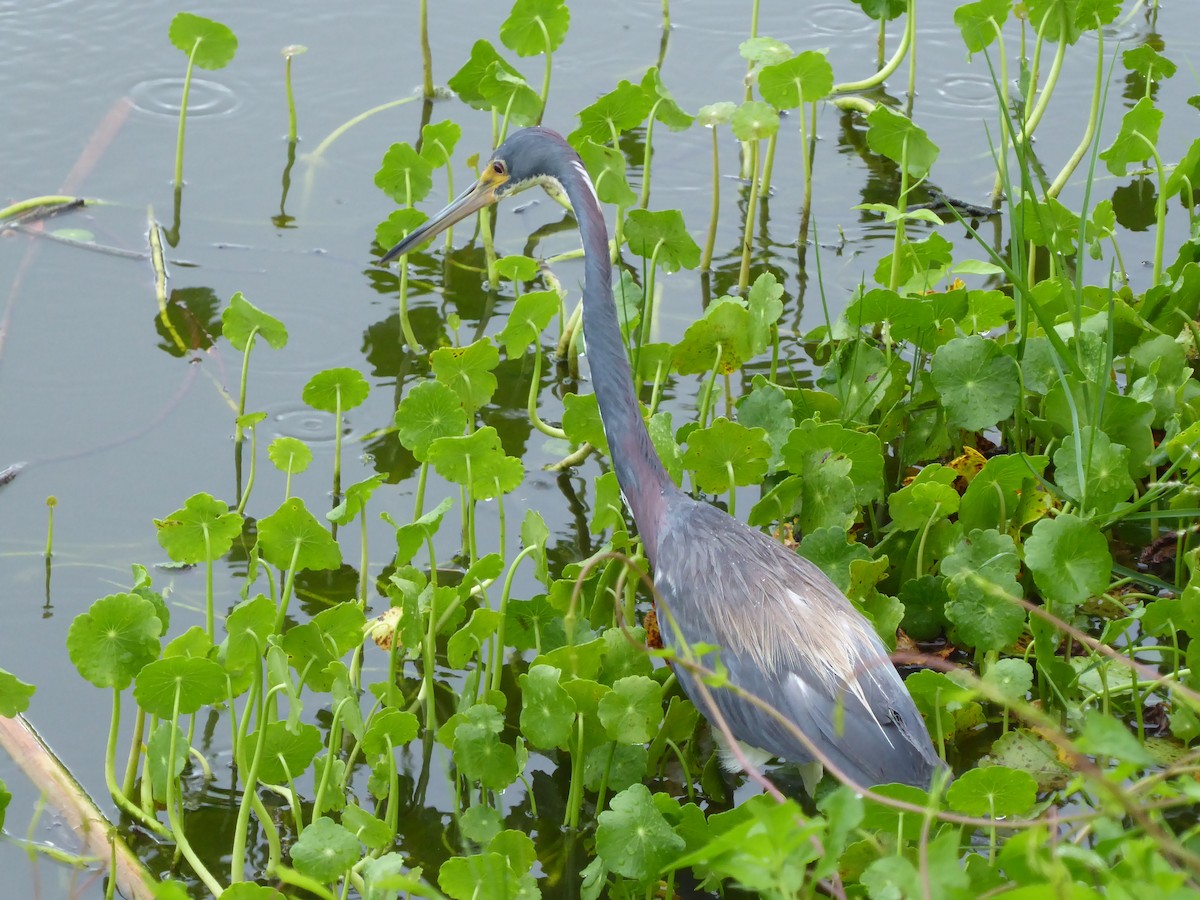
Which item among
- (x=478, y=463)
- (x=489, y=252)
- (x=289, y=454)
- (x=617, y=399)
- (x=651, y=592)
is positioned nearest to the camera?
(x=478, y=463)

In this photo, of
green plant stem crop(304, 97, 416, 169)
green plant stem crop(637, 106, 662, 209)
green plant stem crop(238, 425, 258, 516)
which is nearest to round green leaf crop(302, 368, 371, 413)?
green plant stem crop(238, 425, 258, 516)

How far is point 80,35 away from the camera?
21.3 ft

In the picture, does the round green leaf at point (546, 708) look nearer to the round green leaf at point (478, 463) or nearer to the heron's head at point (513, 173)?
the round green leaf at point (478, 463)

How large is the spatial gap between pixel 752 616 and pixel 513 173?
162 centimetres

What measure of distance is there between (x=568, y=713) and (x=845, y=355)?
5.53 feet

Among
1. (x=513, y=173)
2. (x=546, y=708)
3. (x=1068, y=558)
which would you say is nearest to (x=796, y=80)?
(x=513, y=173)

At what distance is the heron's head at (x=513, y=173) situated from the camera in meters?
3.98

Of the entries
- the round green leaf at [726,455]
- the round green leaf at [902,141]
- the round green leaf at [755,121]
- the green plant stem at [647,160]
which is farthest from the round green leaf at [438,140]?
the round green leaf at [726,455]

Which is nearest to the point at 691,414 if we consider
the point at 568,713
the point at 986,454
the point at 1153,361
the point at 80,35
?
the point at 986,454

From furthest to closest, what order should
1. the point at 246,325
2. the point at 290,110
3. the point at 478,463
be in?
the point at 290,110, the point at 246,325, the point at 478,463

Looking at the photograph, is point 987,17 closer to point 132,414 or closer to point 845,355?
point 845,355

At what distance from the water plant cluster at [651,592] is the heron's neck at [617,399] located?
0.32ft

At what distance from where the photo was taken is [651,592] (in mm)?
4012

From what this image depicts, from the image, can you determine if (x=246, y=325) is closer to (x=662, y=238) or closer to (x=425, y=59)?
(x=662, y=238)
